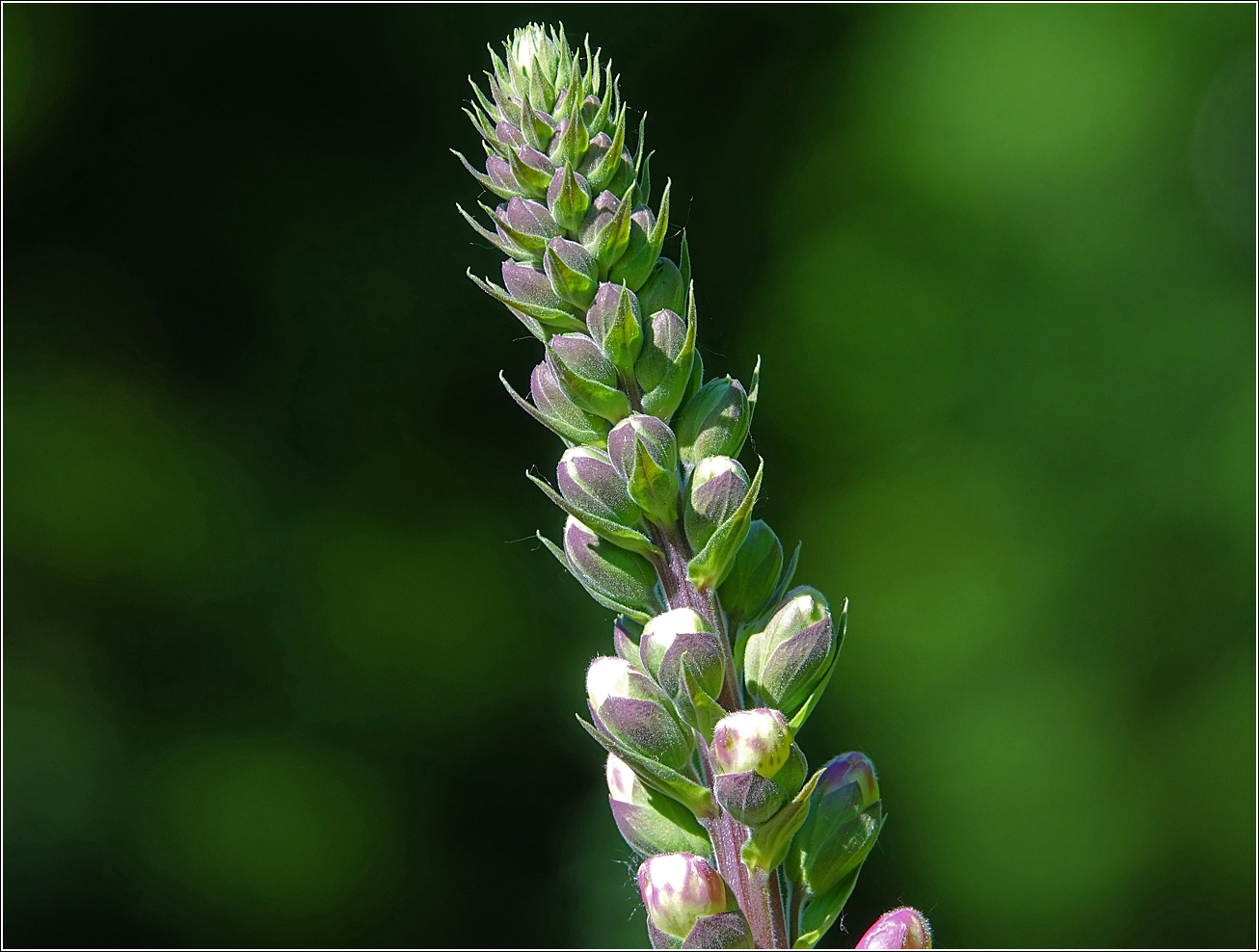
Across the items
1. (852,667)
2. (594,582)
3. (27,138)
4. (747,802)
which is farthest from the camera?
(852,667)

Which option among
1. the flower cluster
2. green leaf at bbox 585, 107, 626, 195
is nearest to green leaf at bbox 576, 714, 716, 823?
the flower cluster

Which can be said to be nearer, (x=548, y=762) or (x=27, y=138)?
(x=27, y=138)

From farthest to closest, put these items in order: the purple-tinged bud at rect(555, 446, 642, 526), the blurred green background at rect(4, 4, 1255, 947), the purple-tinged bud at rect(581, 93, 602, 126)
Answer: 1. the blurred green background at rect(4, 4, 1255, 947)
2. the purple-tinged bud at rect(581, 93, 602, 126)
3. the purple-tinged bud at rect(555, 446, 642, 526)

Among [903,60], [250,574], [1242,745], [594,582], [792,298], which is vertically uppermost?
[903,60]

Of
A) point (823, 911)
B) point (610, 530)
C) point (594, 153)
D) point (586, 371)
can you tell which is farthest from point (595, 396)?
point (823, 911)

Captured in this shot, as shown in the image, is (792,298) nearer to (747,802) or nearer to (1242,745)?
(1242,745)

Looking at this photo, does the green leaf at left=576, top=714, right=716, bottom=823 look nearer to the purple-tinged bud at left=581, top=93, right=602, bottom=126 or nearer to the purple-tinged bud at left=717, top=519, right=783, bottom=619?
the purple-tinged bud at left=717, top=519, right=783, bottom=619

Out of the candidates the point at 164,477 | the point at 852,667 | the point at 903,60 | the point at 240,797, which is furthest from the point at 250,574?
the point at 903,60
